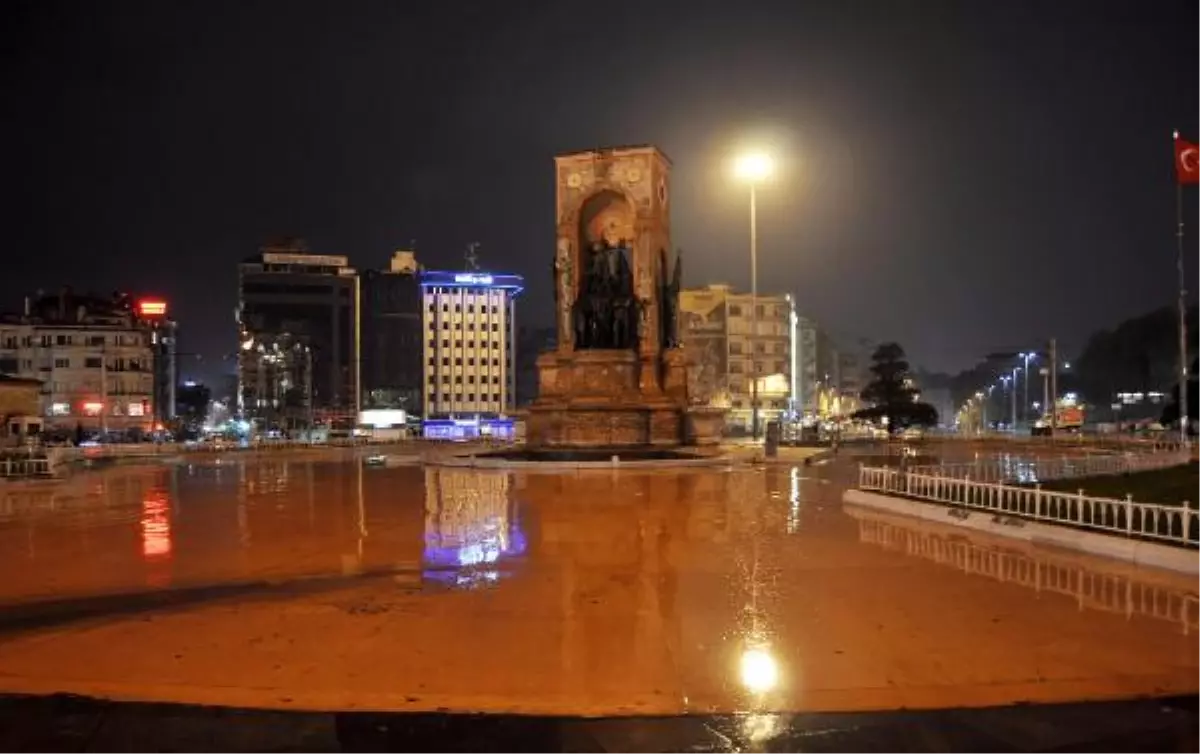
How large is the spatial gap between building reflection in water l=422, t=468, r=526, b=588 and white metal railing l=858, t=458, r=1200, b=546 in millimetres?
8460

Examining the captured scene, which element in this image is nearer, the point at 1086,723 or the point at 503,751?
Result: the point at 503,751

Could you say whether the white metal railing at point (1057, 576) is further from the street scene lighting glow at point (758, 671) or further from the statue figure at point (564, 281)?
the statue figure at point (564, 281)

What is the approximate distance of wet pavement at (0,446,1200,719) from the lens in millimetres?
7449

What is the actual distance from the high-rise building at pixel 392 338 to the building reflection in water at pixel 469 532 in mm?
121014

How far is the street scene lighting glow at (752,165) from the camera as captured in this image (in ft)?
129

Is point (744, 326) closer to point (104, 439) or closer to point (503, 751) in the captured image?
point (104, 439)

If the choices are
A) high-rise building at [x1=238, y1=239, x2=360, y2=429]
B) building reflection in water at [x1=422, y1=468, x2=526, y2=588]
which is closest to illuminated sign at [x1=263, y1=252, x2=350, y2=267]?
high-rise building at [x1=238, y1=239, x2=360, y2=429]

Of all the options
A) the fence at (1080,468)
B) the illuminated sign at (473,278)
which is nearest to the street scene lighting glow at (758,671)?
the fence at (1080,468)

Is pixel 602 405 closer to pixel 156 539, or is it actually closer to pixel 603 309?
pixel 603 309

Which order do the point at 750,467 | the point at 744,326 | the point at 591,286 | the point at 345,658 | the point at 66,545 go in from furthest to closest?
the point at 744,326 < the point at 591,286 < the point at 750,467 < the point at 66,545 < the point at 345,658

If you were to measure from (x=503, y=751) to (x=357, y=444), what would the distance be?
68.5 metres

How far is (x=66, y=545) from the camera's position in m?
15.7

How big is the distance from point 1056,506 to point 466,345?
13363cm

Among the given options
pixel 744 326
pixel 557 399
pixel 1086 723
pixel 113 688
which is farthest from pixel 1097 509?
pixel 744 326
